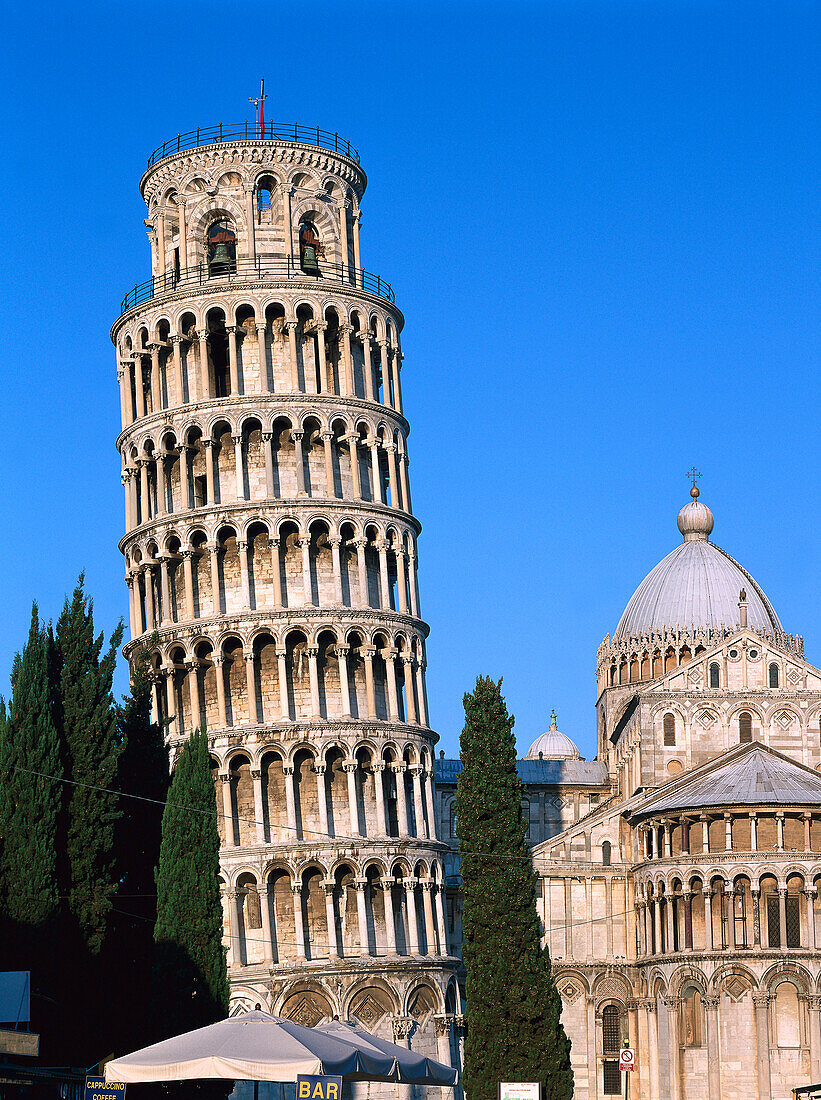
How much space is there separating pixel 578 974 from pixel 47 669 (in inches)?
1553

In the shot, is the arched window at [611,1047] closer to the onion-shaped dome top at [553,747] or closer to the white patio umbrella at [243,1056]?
the onion-shaped dome top at [553,747]

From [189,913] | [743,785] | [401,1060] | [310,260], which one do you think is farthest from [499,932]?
[310,260]

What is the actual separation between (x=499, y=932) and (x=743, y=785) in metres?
25.3

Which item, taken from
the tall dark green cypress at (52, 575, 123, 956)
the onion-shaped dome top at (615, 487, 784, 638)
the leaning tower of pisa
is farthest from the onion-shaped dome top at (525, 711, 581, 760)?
the tall dark green cypress at (52, 575, 123, 956)

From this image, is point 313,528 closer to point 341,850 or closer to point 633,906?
point 341,850

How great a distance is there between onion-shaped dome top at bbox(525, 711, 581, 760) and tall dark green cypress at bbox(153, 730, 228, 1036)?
63.9 m

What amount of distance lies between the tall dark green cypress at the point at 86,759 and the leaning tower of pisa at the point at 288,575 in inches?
456

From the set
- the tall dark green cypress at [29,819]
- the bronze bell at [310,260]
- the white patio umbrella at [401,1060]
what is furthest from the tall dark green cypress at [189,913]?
the bronze bell at [310,260]

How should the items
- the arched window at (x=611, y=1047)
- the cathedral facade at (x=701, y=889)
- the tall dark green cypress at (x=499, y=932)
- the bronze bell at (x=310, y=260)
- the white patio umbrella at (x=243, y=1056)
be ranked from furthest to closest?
the arched window at (x=611, y=1047) → the cathedral facade at (x=701, y=889) → the bronze bell at (x=310, y=260) → the tall dark green cypress at (x=499, y=932) → the white patio umbrella at (x=243, y=1056)

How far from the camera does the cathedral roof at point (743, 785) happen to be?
7794 centimetres

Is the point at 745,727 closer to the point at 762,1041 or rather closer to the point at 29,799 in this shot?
the point at 762,1041

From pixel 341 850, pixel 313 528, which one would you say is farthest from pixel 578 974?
pixel 313 528

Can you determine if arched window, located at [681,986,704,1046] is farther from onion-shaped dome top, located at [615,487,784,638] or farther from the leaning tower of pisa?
onion-shaped dome top, located at [615,487,784,638]

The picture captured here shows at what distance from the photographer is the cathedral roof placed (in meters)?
77.9
